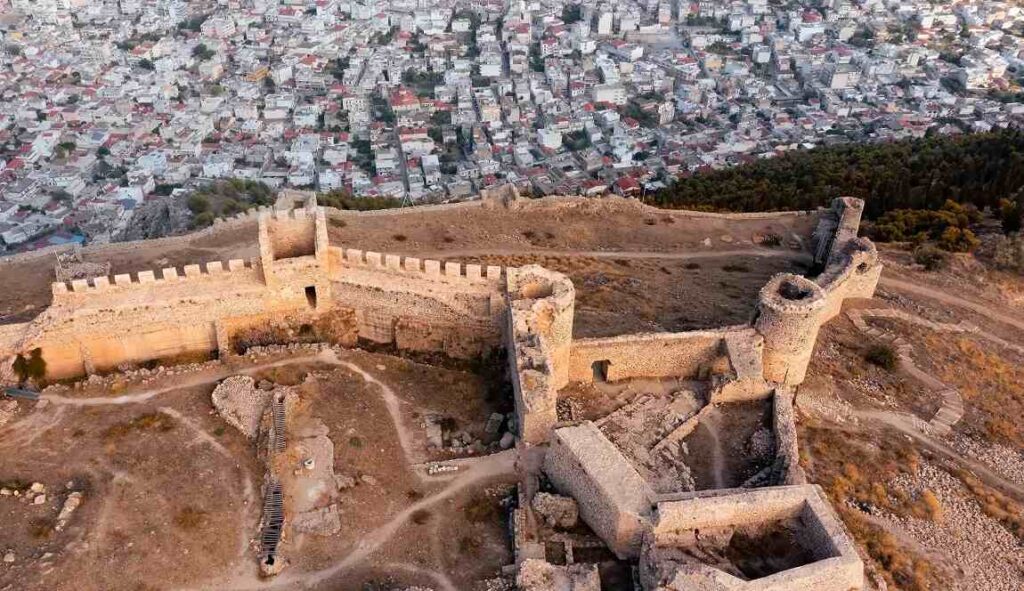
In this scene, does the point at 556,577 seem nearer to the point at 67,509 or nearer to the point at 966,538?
the point at 966,538

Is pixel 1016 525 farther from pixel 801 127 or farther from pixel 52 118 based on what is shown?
pixel 52 118

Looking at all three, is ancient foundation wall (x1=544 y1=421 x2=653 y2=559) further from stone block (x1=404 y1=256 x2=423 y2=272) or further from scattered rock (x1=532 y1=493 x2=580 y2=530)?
stone block (x1=404 y1=256 x2=423 y2=272)

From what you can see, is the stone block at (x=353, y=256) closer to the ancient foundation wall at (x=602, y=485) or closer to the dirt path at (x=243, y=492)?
the dirt path at (x=243, y=492)

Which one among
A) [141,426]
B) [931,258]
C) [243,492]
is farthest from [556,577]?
[931,258]

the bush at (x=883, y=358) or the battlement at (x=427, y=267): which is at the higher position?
the battlement at (x=427, y=267)

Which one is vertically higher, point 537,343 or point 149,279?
point 149,279

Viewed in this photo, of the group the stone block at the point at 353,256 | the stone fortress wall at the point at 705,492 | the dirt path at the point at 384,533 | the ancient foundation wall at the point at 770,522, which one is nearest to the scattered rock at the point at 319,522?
the dirt path at the point at 384,533

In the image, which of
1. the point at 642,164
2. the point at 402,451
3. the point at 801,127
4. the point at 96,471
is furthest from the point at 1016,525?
the point at 801,127
